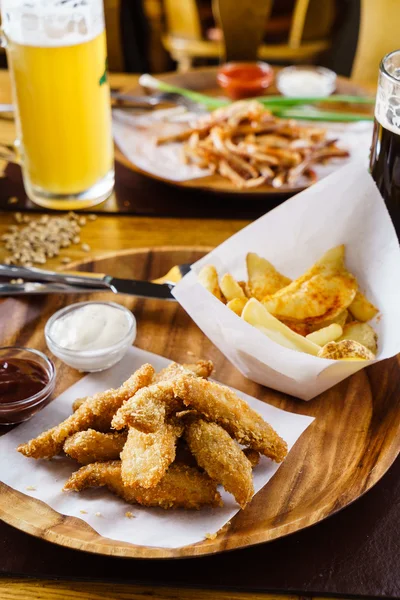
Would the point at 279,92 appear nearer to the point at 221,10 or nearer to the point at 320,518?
the point at 221,10

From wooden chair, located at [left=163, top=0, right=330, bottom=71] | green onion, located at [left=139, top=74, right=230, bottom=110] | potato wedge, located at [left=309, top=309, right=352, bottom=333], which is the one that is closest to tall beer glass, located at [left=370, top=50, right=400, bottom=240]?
potato wedge, located at [left=309, top=309, right=352, bottom=333]

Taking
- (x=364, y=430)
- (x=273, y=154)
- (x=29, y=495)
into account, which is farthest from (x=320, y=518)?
(x=273, y=154)

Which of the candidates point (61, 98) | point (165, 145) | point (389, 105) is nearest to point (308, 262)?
point (389, 105)

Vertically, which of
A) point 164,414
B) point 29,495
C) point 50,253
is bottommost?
point 50,253

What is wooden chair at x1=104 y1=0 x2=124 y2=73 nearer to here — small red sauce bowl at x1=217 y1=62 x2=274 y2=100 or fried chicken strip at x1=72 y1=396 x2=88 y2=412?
small red sauce bowl at x1=217 y1=62 x2=274 y2=100

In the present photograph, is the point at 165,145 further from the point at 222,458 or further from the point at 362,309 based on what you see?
the point at 222,458

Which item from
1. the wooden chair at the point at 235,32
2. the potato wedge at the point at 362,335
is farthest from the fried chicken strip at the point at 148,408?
the wooden chair at the point at 235,32
